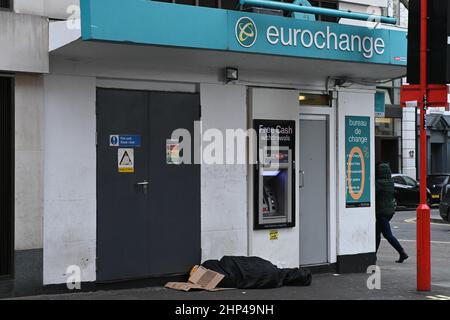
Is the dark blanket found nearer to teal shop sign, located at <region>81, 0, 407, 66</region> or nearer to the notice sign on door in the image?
the notice sign on door

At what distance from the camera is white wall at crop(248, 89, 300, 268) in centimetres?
909

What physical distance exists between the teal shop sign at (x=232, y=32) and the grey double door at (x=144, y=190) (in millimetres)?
1293

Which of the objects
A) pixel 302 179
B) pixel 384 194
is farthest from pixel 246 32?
pixel 384 194

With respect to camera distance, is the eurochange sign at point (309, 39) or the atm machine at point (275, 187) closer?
the eurochange sign at point (309, 39)

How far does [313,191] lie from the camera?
988 centimetres

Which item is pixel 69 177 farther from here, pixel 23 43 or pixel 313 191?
pixel 313 191

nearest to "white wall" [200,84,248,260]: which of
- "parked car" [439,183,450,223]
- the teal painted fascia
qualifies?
the teal painted fascia

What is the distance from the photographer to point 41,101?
295 inches

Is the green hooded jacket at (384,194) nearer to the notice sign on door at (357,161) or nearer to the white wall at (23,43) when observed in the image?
the notice sign on door at (357,161)

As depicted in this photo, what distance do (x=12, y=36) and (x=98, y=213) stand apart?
2.29 m

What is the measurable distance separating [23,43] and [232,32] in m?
2.38

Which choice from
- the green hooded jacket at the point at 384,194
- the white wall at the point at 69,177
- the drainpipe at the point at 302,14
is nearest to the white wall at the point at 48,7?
the white wall at the point at 69,177

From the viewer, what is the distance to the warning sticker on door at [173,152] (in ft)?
27.6

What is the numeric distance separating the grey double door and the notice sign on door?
8.72ft
